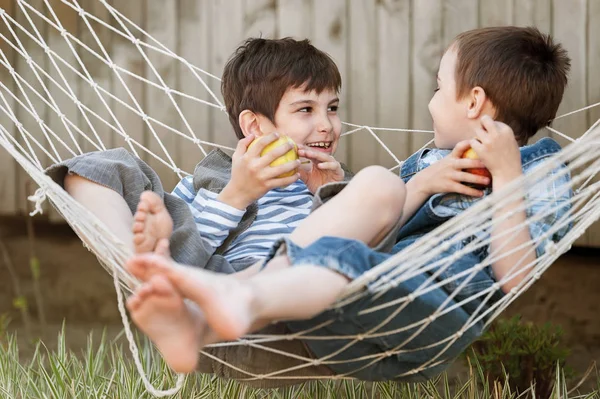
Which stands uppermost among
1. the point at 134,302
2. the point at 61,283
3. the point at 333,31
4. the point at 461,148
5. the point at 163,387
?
the point at 333,31

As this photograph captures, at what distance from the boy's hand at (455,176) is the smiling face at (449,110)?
13cm

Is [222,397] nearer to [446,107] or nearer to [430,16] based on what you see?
[446,107]

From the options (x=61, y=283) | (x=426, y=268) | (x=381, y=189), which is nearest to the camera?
(x=426, y=268)

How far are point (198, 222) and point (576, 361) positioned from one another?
176 cm

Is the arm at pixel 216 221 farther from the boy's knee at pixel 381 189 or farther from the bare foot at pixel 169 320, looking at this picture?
the bare foot at pixel 169 320

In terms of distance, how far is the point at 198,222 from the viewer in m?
1.66

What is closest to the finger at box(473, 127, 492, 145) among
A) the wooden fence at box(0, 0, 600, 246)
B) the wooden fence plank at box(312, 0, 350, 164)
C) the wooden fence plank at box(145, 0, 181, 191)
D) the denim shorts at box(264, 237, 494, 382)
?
the denim shorts at box(264, 237, 494, 382)

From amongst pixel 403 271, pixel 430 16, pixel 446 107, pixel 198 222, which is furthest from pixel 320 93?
pixel 430 16

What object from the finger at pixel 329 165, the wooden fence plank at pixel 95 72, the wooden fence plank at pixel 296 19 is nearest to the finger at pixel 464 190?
the finger at pixel 329 165

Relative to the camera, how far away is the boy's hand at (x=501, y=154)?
4.99 feet

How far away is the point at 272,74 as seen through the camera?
1.90 metres

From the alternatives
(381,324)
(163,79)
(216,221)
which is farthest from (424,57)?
(381,324)

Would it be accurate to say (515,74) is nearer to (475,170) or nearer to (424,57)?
(475,170)

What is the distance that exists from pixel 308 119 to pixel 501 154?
47cm
